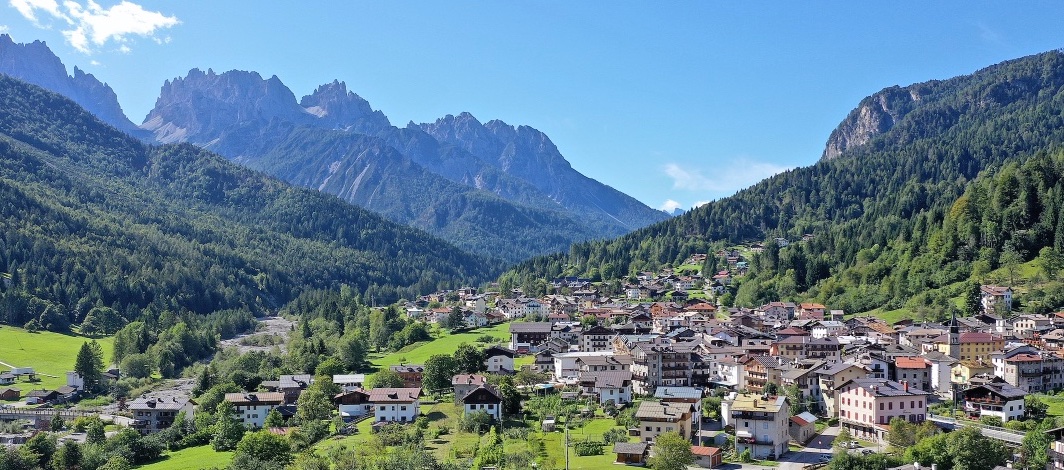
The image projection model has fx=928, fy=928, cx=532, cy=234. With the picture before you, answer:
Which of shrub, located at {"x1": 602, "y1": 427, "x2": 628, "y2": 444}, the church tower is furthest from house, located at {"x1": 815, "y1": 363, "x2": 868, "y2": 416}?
shrub, located at {"x1": 602, "y1": 427, "x2": 628, "y2": 444}

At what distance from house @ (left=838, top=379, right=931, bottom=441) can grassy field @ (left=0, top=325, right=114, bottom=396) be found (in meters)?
82.1

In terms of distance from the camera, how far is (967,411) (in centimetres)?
6275

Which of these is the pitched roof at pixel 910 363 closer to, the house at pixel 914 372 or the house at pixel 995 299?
the house at pixel 914 372

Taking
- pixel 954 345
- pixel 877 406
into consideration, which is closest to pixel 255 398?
pixel 877 406

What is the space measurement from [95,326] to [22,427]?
67713 millimetres

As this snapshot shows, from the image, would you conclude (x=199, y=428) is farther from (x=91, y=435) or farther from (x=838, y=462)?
(x=838, y=462)

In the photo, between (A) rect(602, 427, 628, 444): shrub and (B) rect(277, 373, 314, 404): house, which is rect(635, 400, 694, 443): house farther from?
(B) rect(277, 373, 314, 404): house

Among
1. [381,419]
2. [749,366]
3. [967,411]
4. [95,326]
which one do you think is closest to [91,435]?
[381,419]

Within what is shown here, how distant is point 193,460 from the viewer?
65.0 meters

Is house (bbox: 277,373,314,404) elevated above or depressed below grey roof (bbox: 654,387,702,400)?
below

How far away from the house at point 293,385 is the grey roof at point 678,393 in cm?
3197

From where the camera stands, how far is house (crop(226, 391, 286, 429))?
7619 cm

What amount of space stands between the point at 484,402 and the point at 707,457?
19440mm

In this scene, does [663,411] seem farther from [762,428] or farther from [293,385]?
[293,385]
